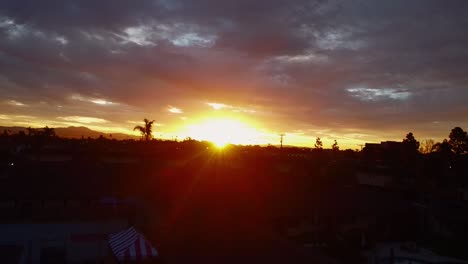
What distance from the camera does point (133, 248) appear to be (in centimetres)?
1678

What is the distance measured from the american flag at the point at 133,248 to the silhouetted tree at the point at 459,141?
56.6 meters

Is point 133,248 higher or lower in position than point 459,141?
lower

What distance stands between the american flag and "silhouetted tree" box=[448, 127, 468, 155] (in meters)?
56.6

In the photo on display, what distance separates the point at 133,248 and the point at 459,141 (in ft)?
190

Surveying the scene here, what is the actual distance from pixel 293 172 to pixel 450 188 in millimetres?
14520

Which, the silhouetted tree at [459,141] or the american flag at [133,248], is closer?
the american flag at [133,248]

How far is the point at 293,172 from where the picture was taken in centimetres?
3594

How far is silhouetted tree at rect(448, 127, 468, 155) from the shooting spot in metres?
60.8

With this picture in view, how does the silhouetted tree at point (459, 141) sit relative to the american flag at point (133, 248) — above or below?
above

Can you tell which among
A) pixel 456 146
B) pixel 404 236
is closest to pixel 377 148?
pixel 456 146

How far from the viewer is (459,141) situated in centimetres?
6122

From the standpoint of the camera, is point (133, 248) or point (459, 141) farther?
point (459, 141)

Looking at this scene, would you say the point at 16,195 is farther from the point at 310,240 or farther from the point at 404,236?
the point at 404,236

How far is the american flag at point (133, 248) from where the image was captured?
651 inches
